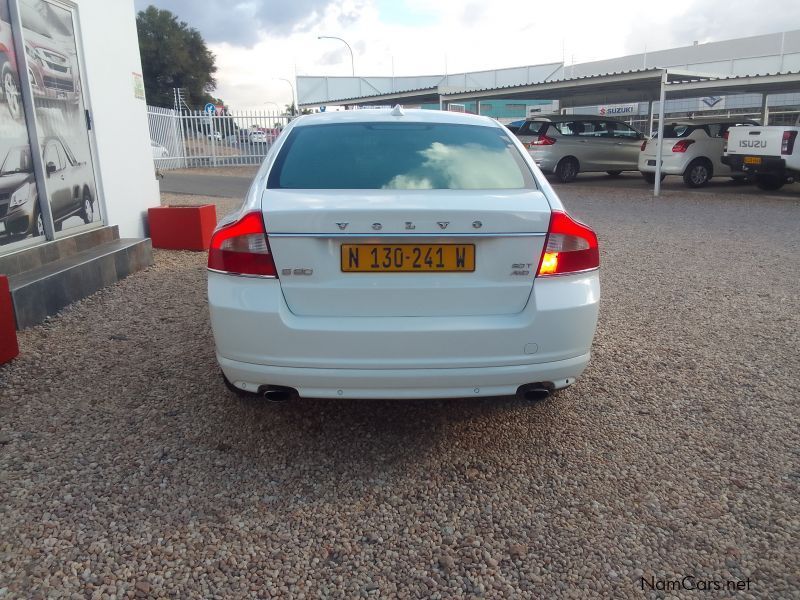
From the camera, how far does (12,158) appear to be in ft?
18.3

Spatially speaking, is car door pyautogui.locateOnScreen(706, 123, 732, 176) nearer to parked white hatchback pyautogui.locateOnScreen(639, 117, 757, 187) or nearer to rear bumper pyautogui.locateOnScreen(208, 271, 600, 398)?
parked white hatchback pyautogui.locateOnScreen(639, 117, 757, 187)

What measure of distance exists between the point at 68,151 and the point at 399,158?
4.56m

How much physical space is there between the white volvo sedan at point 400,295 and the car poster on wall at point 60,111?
4.13m

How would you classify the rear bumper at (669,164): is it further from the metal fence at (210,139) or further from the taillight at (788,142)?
the metal fence at (210,139)

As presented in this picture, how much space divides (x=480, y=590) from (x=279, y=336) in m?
1.25

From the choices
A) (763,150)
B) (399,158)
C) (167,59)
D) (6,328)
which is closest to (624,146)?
(763,150)

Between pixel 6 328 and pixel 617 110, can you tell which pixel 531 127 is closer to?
pixel 6 328

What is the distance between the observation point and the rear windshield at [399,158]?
127 inches

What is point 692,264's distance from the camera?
768cm

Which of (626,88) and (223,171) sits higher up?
(626,88)

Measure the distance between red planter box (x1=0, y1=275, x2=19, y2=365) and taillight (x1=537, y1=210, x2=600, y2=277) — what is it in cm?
330

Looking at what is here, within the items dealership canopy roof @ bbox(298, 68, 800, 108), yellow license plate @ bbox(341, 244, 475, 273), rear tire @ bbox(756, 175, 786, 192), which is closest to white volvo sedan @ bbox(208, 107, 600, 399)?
yellow license plate @ bbox(341, 244, 475, 273)

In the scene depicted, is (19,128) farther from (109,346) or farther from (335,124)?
(335,124)

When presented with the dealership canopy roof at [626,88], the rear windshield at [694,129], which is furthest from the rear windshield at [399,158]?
the rear windshield at [694,129]
